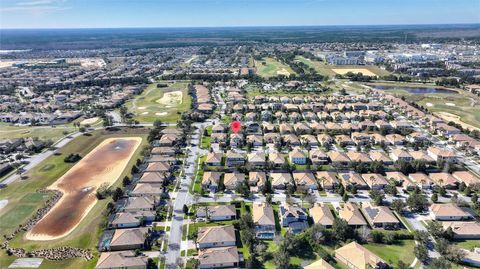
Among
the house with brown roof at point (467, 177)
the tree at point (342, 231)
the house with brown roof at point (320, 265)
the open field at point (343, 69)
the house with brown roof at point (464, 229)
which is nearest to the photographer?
the house with brown roof at point (320, 265)

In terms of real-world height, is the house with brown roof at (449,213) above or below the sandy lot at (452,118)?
below

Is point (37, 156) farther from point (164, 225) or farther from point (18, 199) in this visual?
point (164, 225)

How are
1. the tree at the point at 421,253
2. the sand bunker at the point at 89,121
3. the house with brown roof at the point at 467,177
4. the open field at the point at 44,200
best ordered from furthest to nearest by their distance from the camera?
the sand bunker at the point at 89,121 < the house with brown roof at the point at 467,177 < the open field at the point at 44,200 < the tree at the point at 421,253

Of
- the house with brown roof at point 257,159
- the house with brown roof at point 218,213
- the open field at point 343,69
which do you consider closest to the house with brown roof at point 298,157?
the house with brown roof at point 257,159

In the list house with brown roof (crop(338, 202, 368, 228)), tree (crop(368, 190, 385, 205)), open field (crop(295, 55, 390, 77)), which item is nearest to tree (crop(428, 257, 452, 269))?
house with brown roof (crop(338, 202, 368, 228))

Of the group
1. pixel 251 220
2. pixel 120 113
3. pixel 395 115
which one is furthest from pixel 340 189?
pixel 120 113

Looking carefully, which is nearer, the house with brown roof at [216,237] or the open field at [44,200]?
the house with brown roof at [216,237]

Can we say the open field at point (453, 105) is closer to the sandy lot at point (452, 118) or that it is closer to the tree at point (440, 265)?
the sandy lot at point (452, 118)

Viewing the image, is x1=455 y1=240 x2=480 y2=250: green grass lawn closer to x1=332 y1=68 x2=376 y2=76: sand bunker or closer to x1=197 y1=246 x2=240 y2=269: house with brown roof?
x1=197 y1=246 x2=240 y2=269: house with brown roof
